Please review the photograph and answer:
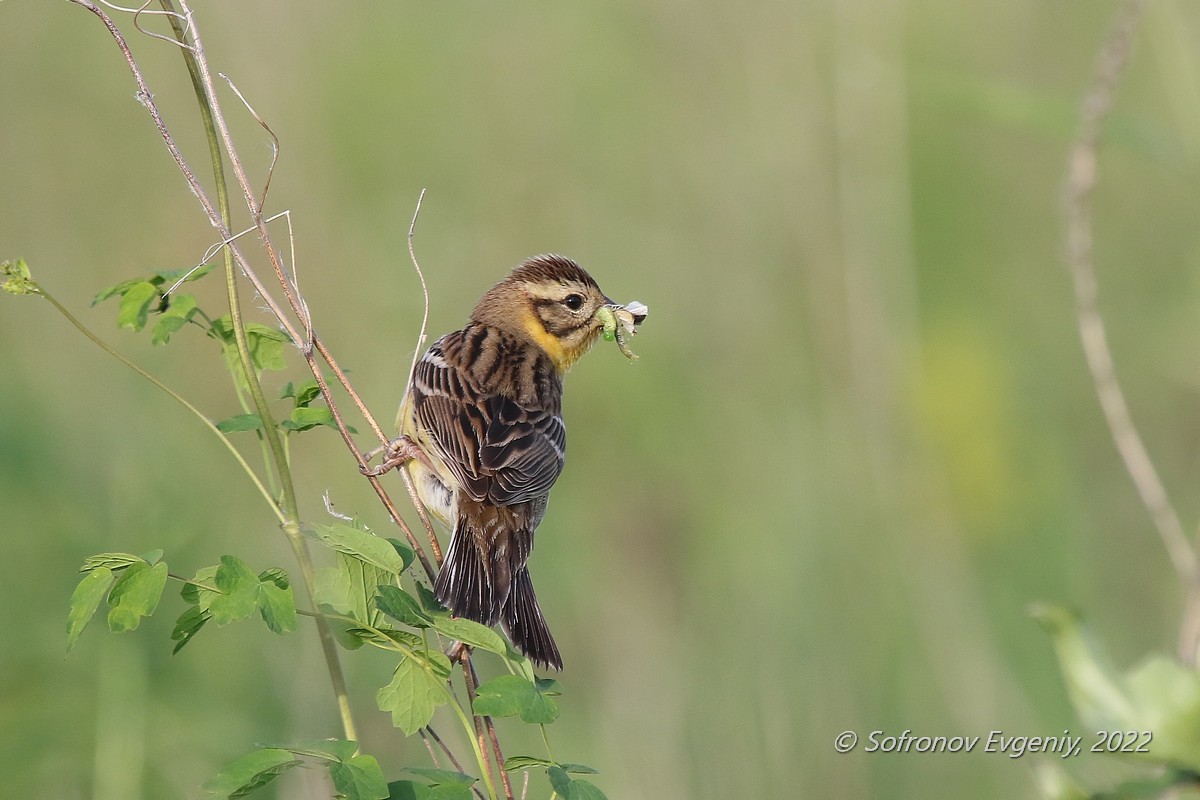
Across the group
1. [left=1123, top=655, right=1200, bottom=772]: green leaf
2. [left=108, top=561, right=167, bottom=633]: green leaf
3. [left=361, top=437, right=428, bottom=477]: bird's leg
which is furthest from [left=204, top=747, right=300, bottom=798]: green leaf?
[left=361, top=437, right=428, bottom=477]: bird's leg

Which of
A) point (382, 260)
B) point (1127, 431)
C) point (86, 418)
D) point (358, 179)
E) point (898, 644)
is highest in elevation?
point (358, 179)

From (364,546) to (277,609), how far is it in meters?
0.17

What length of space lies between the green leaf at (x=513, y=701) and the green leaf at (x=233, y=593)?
397 millimetres

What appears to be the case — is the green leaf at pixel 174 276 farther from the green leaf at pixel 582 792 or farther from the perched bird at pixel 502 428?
the green leaf at pixel 582 792

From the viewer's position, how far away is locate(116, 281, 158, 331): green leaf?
107 inches

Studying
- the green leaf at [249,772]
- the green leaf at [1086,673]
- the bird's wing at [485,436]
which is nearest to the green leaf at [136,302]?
the green leaf at [249,772]

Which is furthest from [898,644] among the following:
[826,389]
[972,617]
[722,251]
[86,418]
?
[86,418]

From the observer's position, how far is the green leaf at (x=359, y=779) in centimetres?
204

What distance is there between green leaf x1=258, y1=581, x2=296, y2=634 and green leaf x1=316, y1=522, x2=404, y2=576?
12 centimetres

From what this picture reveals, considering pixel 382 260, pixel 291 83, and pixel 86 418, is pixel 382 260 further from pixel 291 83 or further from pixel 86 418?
pixel 86 418

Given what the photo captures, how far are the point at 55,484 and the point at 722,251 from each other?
3.56 metres

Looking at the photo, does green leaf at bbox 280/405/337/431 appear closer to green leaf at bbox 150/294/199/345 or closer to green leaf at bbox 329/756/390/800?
green leaf at bbox 150/294/199/345

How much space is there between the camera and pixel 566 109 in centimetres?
790

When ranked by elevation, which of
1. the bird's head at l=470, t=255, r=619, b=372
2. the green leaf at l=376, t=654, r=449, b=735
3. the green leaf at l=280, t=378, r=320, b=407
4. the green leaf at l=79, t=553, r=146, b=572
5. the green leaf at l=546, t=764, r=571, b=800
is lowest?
the green leaf at l=546, t=764, r=571, b=800
